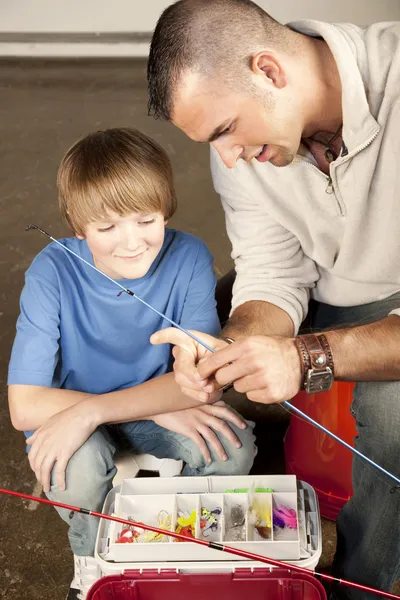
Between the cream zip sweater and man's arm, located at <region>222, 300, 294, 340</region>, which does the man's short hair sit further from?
man's arm, located at <region>222, 300, 294, 340</region>

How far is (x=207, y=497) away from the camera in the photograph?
5.17 feet

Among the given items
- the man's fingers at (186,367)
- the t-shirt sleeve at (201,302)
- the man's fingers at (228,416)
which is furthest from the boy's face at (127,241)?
the man's fingers at (228,416)

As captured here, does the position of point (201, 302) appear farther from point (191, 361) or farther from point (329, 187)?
point (329, 187)

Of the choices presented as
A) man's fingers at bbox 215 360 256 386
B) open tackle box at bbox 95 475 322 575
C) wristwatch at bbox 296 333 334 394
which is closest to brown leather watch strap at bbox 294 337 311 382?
wristwatch at bbox 296 333 334 394

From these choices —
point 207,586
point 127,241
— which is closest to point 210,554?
point 207,586

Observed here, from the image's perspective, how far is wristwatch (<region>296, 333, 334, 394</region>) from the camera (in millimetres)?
1465

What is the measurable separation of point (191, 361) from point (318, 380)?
238 mm

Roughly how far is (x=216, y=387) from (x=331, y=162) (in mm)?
497

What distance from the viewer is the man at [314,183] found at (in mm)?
1419

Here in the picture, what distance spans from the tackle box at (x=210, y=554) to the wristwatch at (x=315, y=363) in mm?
229

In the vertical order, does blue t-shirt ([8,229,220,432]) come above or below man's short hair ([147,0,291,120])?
below

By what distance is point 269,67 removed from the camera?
4.69 ft

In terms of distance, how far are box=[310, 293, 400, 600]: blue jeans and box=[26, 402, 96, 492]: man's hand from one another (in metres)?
0.54

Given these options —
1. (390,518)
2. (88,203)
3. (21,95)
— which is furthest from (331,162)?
(21,95)
